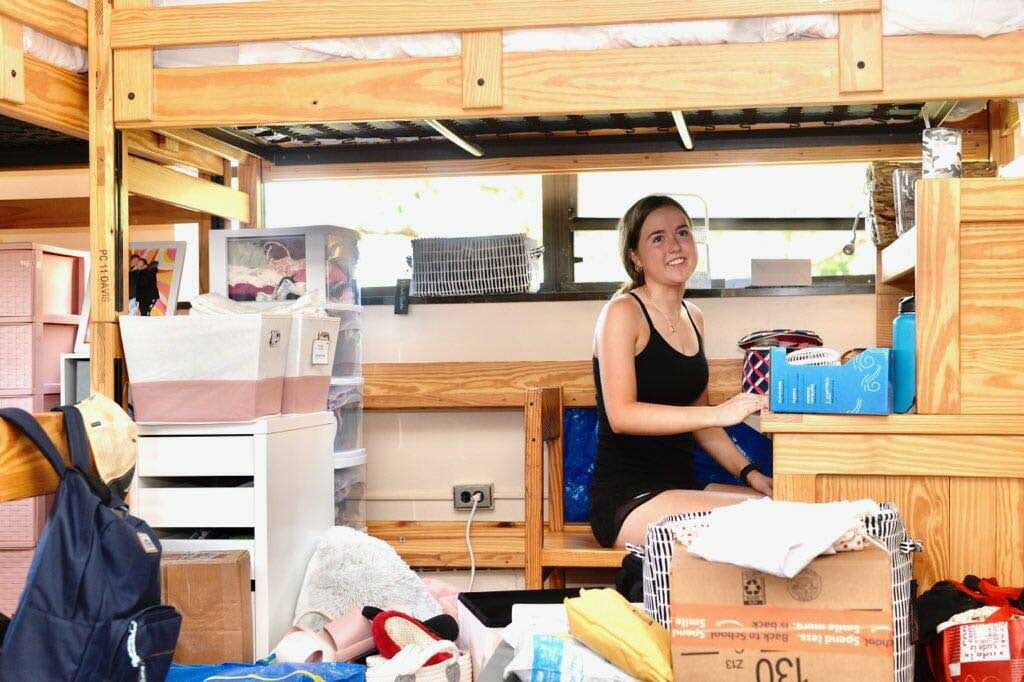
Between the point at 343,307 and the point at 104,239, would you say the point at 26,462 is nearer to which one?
the point at 104,239

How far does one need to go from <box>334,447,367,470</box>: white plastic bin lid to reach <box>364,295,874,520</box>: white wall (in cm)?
30

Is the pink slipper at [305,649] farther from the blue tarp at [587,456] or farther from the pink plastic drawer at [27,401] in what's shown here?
the pink plastic drawer at [27,401]

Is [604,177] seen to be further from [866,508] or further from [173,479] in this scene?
[866,508]

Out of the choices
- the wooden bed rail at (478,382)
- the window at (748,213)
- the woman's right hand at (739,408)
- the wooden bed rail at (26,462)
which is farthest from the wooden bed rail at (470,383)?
the wooden bed rail at (26,462)

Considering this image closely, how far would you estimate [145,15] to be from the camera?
2818 mm

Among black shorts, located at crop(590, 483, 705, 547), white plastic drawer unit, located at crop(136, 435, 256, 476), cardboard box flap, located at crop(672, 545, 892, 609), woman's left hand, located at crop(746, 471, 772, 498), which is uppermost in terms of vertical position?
white plastic drawer unit, located at crop(136, 435, 256, 476)

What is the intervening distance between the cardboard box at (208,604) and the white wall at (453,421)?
1414 millimetres

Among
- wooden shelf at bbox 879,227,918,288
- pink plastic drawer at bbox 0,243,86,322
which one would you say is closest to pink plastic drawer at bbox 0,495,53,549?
pink plastic drawer at bbox 0,243,86,322

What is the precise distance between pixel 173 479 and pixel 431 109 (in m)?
1.26

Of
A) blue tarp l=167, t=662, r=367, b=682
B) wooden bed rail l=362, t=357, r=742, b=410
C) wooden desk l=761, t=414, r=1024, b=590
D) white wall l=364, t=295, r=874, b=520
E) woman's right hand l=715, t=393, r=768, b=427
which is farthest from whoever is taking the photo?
white wall l=364, t=295, r=874, b=520

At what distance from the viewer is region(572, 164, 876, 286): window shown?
12.8 feet

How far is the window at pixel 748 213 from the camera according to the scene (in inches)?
154

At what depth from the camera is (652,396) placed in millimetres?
3170

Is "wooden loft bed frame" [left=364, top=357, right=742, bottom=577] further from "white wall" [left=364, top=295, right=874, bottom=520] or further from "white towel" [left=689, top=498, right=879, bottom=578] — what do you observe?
"white towel" [left=689, top=498, right=879, bottom=578]
